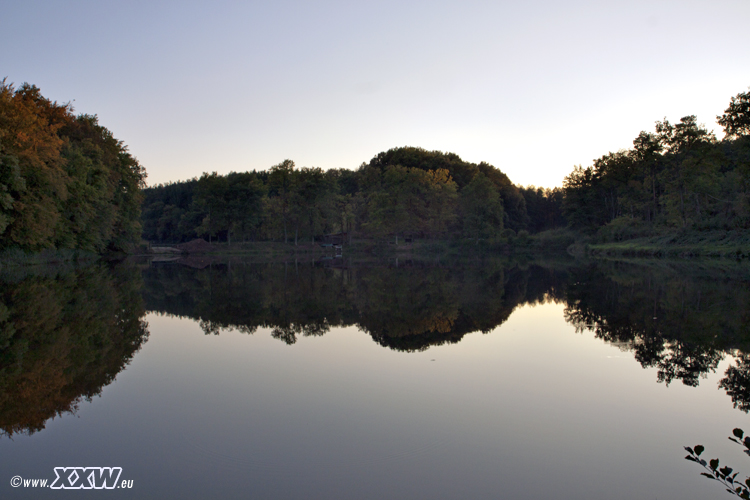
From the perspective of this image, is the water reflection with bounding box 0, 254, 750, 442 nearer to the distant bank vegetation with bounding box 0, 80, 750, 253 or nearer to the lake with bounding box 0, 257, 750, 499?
→ the lake with bounding box 0, 257, 750, 499

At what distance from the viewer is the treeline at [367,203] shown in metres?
56.0

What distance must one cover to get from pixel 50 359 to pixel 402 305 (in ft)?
24.7

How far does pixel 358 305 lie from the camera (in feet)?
40.3

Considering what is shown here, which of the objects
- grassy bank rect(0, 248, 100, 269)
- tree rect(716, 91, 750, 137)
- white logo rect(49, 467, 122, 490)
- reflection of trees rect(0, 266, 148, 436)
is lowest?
white logo rect(49, 467, 122, 490)

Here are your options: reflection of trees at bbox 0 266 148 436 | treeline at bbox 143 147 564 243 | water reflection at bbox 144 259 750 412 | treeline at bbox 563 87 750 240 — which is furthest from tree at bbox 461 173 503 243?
reflection of trees at bbox 0 266 148 436

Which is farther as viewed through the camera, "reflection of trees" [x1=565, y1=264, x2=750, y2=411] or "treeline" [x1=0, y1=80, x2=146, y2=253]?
"treeline" [x1=0, y1=80, x2=146, y2=253]

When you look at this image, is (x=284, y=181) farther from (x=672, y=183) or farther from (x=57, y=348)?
(x=57, y=348)

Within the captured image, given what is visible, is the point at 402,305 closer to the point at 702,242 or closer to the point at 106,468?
the point at 106,468

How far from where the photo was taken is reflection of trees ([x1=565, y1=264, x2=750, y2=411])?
20.1 feet

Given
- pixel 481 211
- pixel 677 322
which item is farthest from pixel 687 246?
pixel 677 322

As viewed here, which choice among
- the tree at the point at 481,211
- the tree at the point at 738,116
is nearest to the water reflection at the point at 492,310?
the tree at the point at 738,116

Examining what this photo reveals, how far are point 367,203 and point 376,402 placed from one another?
206 feet

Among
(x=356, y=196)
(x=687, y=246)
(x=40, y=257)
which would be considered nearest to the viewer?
(x=40, y=257)

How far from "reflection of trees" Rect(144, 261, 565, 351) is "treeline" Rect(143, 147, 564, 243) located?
124 ft
